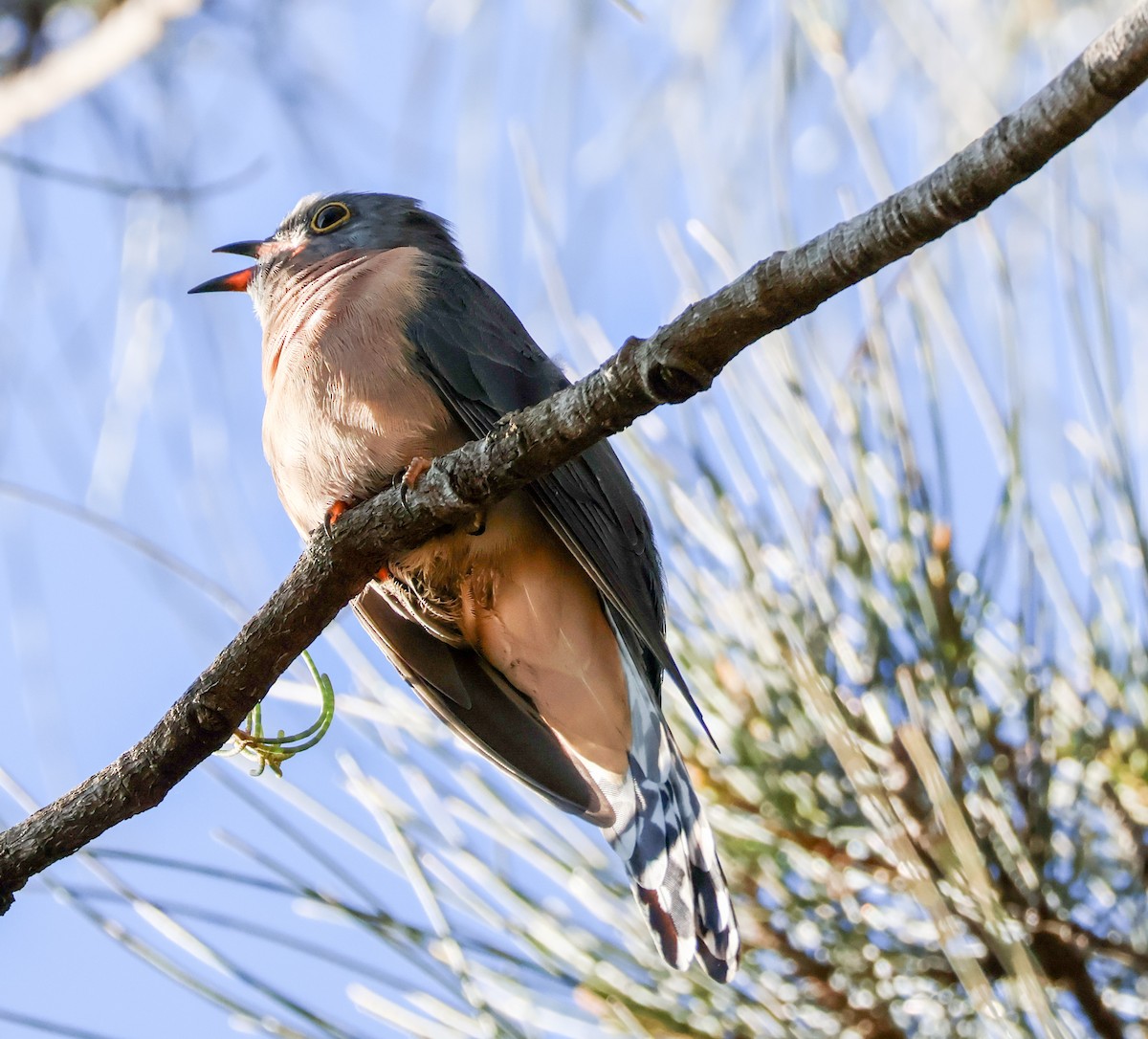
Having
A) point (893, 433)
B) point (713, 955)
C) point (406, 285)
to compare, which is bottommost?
point (713, 955)

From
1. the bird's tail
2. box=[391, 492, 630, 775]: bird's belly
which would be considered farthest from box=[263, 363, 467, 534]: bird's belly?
the bird's tail

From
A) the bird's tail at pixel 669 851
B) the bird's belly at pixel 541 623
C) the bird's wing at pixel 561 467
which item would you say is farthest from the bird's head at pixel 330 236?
the bird's tail at pixel 669 851

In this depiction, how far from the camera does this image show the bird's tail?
2.02m

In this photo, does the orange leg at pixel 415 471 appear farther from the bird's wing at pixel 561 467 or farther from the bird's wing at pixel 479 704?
the bird's wing at pixel 479 704

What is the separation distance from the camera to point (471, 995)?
6.31 feet

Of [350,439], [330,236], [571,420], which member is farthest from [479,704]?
[330,236]

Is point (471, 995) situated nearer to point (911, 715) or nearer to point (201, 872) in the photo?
point (201, 872)

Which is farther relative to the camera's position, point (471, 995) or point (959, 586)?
point (959, 586)

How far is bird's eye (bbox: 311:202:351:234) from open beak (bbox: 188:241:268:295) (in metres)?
0.18

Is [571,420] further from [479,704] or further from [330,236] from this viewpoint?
[330,236]

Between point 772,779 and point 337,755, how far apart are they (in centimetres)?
72

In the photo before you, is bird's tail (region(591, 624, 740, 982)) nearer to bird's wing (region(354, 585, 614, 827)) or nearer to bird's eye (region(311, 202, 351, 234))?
bird's wing (region(354, 585, 614, 827))

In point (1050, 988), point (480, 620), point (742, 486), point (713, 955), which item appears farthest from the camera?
point (480, 620)

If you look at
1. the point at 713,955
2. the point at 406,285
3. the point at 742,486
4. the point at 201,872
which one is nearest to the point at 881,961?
the point at 713,955
